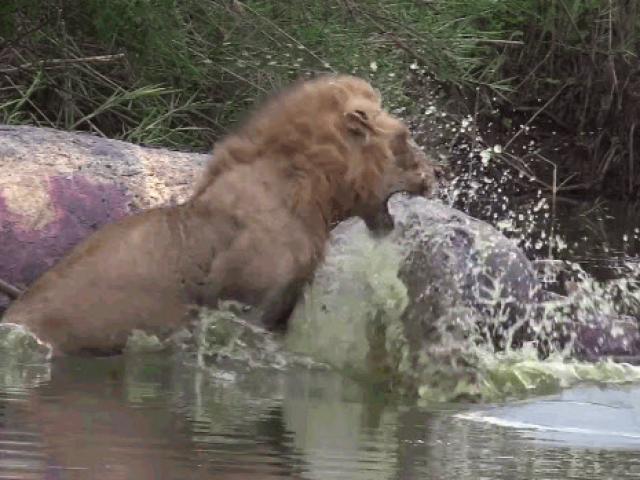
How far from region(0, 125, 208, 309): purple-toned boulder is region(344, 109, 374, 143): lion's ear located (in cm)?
145

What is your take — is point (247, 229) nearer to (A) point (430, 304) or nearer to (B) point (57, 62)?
(A) point (430, 304)

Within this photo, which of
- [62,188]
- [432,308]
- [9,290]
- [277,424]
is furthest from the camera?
[62,188]

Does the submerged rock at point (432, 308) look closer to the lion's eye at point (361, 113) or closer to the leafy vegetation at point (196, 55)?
the lion's eye at point (361, 113)

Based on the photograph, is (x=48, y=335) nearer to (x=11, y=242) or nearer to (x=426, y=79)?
(x=11, y=242)

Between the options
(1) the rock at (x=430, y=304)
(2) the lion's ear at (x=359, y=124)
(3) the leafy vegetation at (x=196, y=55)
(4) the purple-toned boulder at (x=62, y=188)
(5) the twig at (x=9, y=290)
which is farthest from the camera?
(3) the leafy vegetation at (x=196, y=55)

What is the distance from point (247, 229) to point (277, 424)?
6.63 ft

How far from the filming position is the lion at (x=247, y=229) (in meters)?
7.85

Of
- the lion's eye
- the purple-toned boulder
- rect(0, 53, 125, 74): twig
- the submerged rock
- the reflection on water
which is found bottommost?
the reflection on water

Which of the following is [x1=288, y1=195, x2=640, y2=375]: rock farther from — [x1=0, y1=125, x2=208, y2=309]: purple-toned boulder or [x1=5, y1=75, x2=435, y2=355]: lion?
[x1=0, y1=125, x2=208, y2=309]: purple-toned boulder

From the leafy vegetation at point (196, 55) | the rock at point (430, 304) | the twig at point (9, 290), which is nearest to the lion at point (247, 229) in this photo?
the rock at point (430, 304)

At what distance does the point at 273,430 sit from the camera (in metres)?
5.90

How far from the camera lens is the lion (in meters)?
7.85

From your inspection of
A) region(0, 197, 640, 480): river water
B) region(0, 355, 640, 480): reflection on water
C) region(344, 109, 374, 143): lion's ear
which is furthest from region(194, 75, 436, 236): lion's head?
region(0, 355, 640, 480): reflection on water

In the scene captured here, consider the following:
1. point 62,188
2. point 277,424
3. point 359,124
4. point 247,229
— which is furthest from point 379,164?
point 277,424
